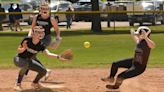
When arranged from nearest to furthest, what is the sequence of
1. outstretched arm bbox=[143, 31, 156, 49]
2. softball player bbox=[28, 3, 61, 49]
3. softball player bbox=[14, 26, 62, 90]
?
outstretched arm bbox=[143, 31, 156, 49], softball player bbox=[14, 26, 62, 90], softball player bbox=[28, 3, 61, 49]

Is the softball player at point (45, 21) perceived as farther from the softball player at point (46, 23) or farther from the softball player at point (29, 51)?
the softball player at point (29, 51)

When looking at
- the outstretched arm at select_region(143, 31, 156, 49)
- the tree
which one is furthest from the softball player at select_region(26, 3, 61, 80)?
the tree

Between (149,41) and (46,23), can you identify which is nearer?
(149,41)

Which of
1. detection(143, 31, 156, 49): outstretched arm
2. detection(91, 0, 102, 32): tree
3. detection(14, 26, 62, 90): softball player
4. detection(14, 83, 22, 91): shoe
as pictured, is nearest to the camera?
detection(143, 31, 156, 49): outstretched arm

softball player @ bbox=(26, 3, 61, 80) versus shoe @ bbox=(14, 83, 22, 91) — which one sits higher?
softball player @ bbox=(26, 3, 61, 80)

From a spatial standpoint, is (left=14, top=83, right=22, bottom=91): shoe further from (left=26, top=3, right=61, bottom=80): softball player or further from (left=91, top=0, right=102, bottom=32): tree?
(left=91, top=0, right=102, bottom=32): tree

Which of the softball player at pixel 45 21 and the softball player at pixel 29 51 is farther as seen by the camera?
the softball player at pixel 45 21

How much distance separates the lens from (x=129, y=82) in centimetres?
1109

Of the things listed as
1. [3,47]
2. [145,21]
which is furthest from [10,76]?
[145,21]

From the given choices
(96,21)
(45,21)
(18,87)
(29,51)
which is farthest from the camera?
(96,21)

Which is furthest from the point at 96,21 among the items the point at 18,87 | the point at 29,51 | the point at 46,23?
the point at 29,51

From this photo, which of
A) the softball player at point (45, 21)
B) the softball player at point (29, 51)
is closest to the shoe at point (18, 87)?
the softball player at point (29, 51)

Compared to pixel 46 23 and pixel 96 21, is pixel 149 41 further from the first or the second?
pixel 96 21

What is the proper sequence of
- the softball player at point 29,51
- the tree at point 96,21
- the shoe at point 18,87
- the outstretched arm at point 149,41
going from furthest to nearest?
1. the tree at point 96,21
2. the shoe at point 18,87
3. the softball player at point 29,51
4. the outstretched arm at point 149,41
